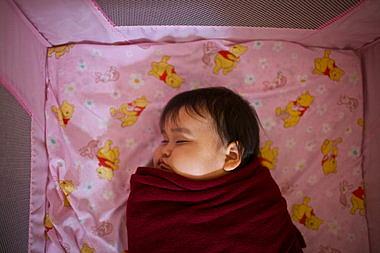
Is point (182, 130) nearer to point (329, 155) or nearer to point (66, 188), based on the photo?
point (66, 188)

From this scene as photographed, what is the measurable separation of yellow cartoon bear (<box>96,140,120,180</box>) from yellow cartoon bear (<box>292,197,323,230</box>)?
24.4 inches

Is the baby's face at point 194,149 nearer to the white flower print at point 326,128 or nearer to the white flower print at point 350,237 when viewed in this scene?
the white flower print at point 326,128

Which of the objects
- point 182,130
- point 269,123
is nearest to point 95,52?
point 182,130

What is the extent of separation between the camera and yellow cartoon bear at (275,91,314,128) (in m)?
1.11

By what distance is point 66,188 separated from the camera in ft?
3.28

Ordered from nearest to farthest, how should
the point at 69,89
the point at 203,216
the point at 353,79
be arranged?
the point at 203,216 → the point at 69,89 → the point at 353,79

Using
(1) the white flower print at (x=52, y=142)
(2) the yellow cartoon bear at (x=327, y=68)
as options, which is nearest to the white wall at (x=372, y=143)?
(2) the yellow cartoon bear at (x=327, y=68)

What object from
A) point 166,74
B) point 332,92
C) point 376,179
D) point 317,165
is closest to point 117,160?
point 166,74

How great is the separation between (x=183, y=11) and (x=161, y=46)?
180 mm

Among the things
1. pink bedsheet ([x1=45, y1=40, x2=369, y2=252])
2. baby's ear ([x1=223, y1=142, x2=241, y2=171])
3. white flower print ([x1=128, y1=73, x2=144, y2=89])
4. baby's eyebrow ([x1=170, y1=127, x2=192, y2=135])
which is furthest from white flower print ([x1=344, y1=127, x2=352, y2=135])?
white flower print ([x1=128, y1=73, x2=144, y2=89])

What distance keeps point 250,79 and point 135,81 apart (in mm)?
396

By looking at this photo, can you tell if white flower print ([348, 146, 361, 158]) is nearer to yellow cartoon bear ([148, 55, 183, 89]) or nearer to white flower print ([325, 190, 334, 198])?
white flower print ([325, 190, 334, 198])

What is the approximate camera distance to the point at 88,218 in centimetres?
99

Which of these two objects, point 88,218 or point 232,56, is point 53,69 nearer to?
point 88,218
